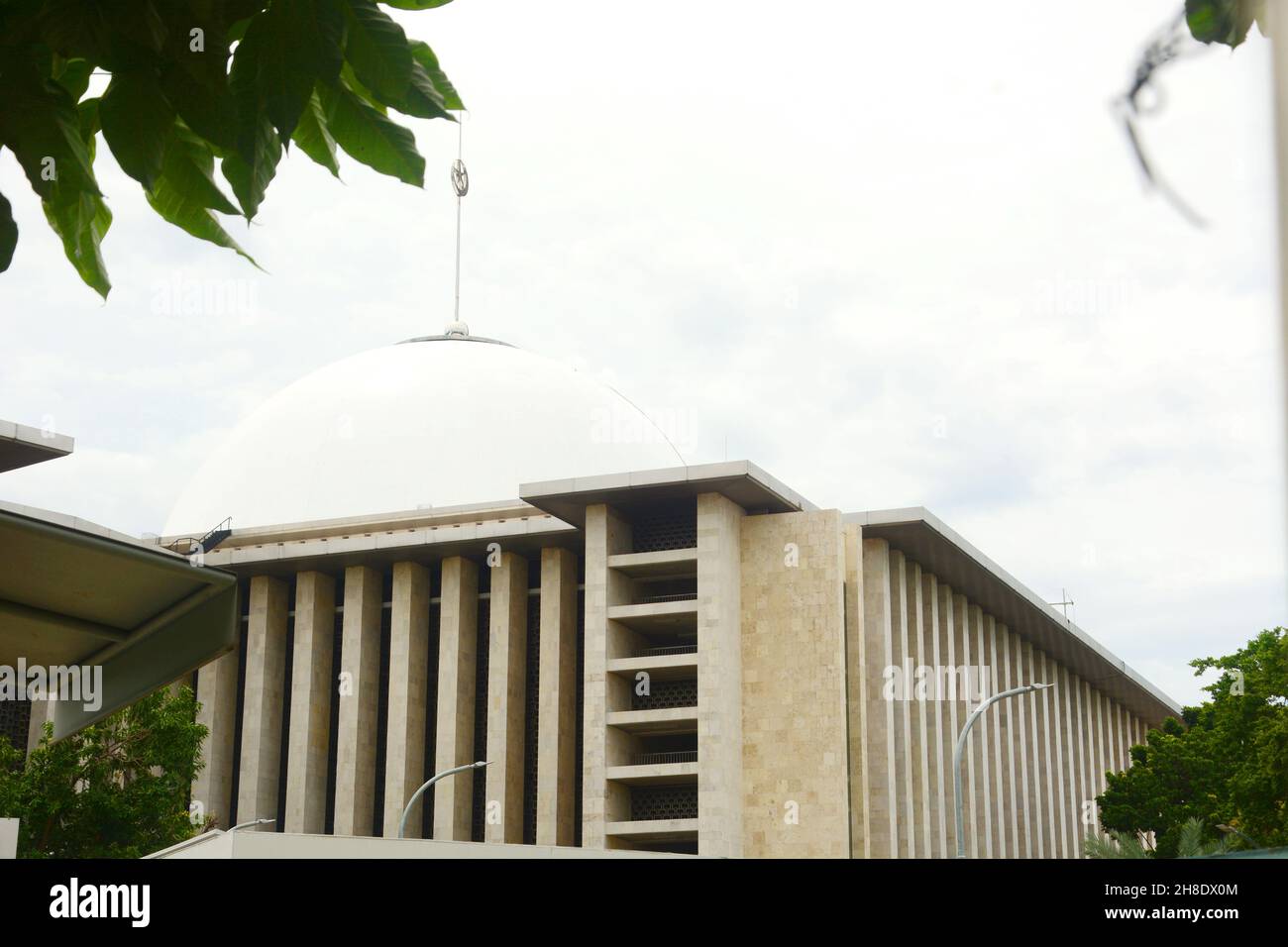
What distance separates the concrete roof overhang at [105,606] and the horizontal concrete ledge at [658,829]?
44.0 meters

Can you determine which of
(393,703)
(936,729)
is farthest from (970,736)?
(393,703)

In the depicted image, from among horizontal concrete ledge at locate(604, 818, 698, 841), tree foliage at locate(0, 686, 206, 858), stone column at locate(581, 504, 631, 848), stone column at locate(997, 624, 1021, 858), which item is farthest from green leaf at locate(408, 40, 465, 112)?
stone column at locate(997, 624, 1021, 858)

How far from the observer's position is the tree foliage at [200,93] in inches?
119

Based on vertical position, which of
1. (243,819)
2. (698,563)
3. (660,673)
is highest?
(698,563)

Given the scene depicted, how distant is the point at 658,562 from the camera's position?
52.1 metres

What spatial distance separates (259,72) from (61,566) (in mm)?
2287

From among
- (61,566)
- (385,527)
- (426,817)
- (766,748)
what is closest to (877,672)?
(766,748)

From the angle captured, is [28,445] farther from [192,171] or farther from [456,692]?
[192,171]

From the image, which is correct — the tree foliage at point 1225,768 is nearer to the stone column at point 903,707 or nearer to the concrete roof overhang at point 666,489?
the stone column at point 903,707

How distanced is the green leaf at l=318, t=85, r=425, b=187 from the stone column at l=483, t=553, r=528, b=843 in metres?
51.3

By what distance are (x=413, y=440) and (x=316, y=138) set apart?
67925mm

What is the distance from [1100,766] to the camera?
82812 millimetres

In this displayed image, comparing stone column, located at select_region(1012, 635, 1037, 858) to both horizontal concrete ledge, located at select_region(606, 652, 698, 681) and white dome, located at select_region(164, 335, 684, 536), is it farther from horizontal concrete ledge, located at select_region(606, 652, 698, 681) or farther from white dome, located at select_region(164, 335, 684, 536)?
horizontal concrete ledge, located at select_region(606, 652, 698, 681)
